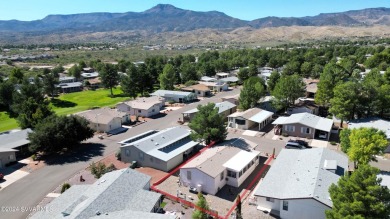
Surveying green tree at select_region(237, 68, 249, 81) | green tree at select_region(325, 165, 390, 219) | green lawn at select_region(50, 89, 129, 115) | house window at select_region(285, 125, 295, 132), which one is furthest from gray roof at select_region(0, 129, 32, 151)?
green tree at select_region(237, 68, 249, 81)

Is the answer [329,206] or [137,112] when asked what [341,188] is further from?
[137,112]

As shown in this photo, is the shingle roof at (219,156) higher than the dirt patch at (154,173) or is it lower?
higher

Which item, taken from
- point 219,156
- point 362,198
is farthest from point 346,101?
point 362,198

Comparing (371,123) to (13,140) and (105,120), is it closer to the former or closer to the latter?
(105,120)

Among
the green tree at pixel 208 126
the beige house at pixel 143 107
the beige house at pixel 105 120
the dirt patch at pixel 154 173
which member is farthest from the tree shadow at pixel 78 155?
the beige house at pixel 143 107

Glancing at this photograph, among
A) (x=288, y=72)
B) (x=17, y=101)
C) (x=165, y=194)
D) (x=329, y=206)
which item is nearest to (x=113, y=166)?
(x=165, y=194)

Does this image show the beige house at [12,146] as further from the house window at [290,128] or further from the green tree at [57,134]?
the house window at [290,128]

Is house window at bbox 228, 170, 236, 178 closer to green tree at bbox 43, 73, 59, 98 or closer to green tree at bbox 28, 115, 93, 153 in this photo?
green tree at bbox 28, 115, 93, 153
